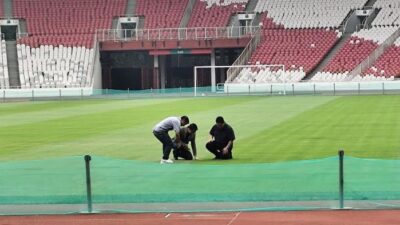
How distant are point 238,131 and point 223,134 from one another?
8.91 metres

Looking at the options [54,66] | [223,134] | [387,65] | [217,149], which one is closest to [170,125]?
[223,134]

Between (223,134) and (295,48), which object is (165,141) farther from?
(295,48)

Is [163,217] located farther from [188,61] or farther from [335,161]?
[188,61]

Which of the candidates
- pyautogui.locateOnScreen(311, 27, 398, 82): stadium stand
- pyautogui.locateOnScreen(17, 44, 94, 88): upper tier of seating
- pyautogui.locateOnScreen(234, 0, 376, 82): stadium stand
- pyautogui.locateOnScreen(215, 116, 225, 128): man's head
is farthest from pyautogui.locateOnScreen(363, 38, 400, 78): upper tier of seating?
pyautogui.locateOnScreen(215, 116, 225, 128): man's head

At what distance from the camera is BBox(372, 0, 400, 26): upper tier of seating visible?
2876 inches

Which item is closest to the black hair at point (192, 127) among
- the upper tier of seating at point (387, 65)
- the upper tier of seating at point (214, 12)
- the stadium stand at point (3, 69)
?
the upper tier of seating at point (387, 65)

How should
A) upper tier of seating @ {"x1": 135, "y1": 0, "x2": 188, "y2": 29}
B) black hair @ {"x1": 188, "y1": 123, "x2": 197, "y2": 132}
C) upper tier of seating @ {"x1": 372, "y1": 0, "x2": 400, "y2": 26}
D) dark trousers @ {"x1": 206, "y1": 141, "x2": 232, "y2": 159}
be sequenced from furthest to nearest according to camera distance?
upper tier of seating @ {"x1": 135, "y1": 0, "x2": 188, "y2": 29} → upper tier of seating @ {"x1": 372, "y1": 0, "x2": 400, "y2": 26} → dark trousers @ {"x1": 206, "y1": 141, "x2": 232, "y2": 159} → black hair @ {"x1": 188, "y1": 123, "x2": 197, "y2": 132}

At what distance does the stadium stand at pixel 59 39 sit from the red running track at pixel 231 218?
58.9 meters

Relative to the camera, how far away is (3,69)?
239 feet

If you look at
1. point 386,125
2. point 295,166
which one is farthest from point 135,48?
point 295,166

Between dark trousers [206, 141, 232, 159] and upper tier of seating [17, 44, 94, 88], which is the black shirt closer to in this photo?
dark trousers [206, 141, 232, 159]

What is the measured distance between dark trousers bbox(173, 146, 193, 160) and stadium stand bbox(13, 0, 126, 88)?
51503mm

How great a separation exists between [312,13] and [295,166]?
210 feet

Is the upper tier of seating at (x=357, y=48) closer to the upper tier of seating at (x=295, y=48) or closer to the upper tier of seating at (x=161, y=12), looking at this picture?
the upper tier of seating at (x=295, y=48)
